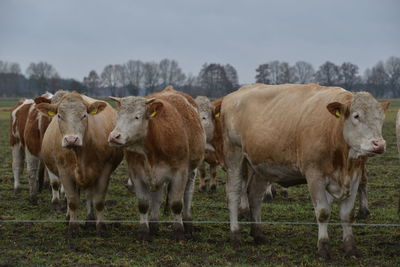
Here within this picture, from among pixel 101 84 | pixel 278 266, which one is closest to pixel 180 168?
pixel 278 266

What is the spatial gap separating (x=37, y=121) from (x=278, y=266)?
19.3 feet

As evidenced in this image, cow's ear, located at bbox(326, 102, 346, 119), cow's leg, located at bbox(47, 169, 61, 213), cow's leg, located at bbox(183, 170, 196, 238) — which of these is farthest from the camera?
cow's leg, located at bbox(47, 169, 61, 213)

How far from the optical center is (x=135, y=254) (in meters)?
7.05

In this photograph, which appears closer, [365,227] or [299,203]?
[365,227]

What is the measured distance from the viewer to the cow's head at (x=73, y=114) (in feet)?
24.6

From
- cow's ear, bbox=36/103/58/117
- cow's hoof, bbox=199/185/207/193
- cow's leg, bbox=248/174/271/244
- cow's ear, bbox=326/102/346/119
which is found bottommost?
cow's hoof, bbox=199/185/207/193

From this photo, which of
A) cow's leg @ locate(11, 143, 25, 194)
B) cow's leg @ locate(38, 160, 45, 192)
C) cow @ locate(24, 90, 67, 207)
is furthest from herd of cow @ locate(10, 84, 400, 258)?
cow's leg @ locate(11, 143, 25, 194)

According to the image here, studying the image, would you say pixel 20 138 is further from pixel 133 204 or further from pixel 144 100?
pixel 144 100

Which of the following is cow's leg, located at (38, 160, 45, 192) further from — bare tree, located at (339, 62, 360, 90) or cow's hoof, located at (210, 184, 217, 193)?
bare tree, located at (339, 62, 360, 90)

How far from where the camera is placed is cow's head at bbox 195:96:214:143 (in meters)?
12.4

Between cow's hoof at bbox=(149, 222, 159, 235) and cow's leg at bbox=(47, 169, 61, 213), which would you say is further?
cow's leg at bbox=(47, 169, 61, 213)

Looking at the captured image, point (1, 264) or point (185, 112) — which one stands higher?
point (185, 112)

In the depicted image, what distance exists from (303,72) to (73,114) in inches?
2229

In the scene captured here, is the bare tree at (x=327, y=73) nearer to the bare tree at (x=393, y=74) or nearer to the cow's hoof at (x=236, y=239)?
the bare tree at (x=393, y=74)
